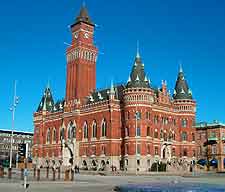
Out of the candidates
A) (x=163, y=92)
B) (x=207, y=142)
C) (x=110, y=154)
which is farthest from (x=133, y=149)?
(x=207, y=142)

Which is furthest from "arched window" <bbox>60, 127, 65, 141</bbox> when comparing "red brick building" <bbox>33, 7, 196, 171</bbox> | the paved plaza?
the paved plaza

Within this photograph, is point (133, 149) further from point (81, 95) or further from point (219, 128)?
point (219, 128)

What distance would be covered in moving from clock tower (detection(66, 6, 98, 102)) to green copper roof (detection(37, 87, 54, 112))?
618 inches

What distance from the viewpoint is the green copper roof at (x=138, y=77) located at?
92.4 m

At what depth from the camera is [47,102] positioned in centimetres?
12712

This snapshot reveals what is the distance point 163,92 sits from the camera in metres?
102

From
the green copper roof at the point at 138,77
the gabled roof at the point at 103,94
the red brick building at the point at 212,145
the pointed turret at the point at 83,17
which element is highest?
the pointed turret at the point at 83,17

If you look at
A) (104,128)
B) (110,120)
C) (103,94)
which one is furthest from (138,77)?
(104,128)

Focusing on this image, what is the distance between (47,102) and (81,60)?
25577mm

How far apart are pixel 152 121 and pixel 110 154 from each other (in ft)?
43.2

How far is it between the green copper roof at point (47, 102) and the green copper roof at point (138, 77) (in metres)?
39.1

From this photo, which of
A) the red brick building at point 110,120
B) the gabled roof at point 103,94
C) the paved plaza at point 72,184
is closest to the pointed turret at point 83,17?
the red brick building at point 110,120

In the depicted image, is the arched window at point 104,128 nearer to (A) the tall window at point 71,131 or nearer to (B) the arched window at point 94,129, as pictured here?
(B) the arched window at point 94,129

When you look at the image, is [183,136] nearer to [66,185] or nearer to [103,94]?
[103,94]
